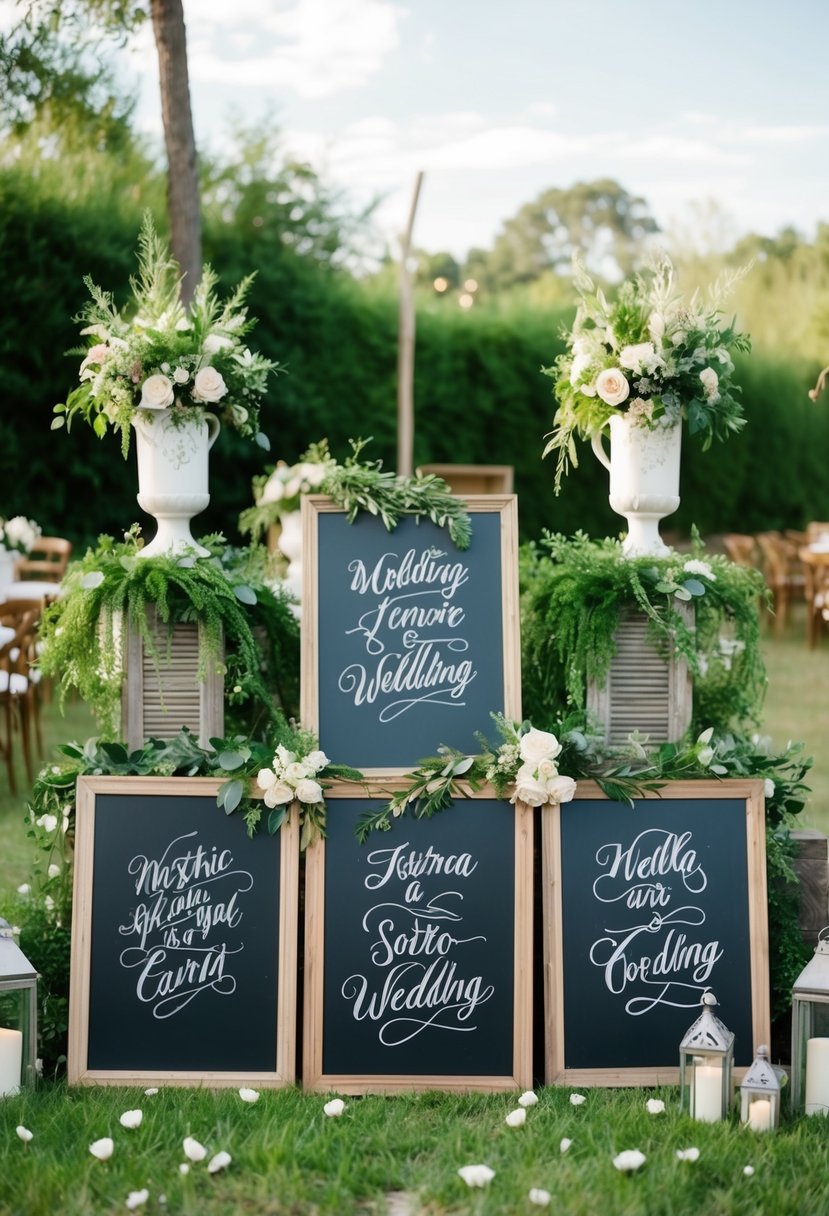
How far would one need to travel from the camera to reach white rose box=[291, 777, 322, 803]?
96.5 inches

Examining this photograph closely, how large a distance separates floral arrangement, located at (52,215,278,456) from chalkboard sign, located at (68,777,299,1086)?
86 cm

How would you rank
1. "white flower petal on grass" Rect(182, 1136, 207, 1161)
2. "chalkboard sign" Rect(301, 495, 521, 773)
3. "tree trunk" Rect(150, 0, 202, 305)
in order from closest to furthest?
"white flower petal on grass" Rect(182, 1136, 207, 1161), "chalkboard sign" Rect(301, 495, 521, 773), "tree trunk" Rect(150, 0, 202, 305)

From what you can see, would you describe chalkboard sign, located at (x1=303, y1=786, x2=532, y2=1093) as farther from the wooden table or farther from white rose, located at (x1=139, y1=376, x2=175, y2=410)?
the wooden table

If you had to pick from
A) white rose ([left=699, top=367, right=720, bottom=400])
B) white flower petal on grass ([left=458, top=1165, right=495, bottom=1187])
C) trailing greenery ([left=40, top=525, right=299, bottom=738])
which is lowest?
white flower petal on grass ([left=458, top=1165, right=495, bottom=1187])

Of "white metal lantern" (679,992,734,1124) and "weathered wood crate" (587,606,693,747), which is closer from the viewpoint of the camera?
"white metal lantern" (679,992,734,1124)

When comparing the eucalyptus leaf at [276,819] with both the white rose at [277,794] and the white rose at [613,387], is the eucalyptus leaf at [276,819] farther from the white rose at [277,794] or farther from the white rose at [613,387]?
the white rose at [613,387]

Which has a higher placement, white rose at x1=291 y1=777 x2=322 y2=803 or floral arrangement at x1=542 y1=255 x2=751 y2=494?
floral arrangement at x1=542 y1=255 x2=751 y2=494

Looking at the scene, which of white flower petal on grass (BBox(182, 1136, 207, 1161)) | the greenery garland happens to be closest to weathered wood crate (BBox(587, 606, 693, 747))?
the greenery garland

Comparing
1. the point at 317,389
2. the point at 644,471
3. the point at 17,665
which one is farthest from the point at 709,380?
the point at 317,389

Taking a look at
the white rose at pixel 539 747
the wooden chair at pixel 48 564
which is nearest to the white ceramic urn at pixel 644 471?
the white rose at pixel 539 747

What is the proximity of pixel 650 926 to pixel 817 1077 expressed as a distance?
1.38ft

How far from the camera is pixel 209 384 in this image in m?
2.73

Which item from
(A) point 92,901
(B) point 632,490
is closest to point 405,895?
(A) point 92,901

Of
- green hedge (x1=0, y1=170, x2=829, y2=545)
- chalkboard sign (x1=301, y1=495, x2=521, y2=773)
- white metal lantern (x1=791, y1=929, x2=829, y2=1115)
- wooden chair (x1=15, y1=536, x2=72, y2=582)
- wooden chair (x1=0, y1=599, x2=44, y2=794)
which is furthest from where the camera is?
green hedge (x1=0, y1=170, x2=829, y2=545)
